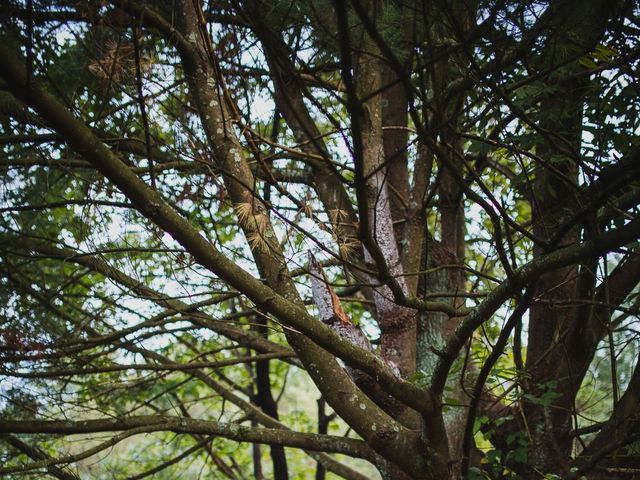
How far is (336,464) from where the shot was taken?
5.12 m

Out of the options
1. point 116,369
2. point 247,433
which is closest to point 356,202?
point 247,433

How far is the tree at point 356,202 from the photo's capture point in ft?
7.10

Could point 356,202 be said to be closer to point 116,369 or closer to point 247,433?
point 247,433

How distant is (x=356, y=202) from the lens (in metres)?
3.53

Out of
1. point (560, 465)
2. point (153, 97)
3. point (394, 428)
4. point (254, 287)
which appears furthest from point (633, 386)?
point (153, 97)

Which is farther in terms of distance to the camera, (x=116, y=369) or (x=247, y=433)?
(x=116, y=369)

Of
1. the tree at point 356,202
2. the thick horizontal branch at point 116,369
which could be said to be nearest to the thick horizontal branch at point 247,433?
the tree at point 356,202

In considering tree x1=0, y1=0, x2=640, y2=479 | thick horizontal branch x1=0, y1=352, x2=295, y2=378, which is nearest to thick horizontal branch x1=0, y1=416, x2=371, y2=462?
tree x1=0, y1=0, x2=640, y2=479

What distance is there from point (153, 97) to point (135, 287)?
0.85 m

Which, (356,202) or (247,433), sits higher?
(356,202)

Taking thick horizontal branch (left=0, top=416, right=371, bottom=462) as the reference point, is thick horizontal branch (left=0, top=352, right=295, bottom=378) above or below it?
above

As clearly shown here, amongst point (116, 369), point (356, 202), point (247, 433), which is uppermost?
point (356, 202)

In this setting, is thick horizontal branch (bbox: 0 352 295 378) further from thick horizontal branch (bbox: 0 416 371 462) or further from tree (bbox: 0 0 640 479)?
thick horizontal branch (bbox: 0 416 371 462)

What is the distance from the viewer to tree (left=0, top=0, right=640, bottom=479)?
85.2 inches
